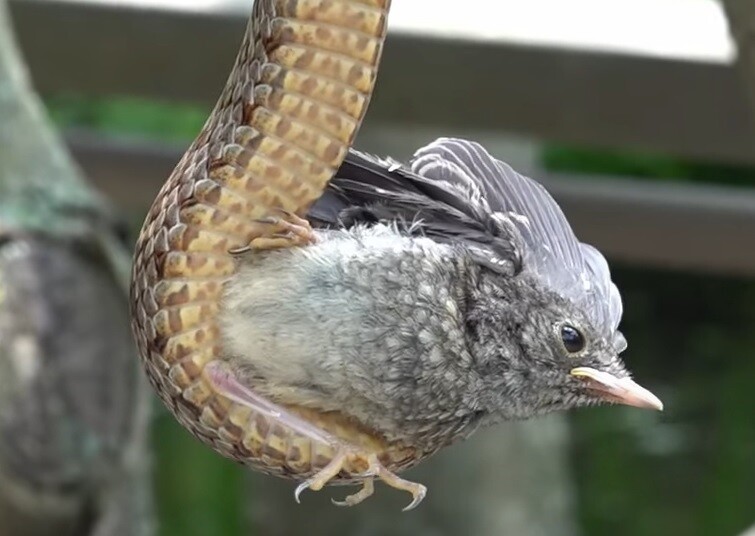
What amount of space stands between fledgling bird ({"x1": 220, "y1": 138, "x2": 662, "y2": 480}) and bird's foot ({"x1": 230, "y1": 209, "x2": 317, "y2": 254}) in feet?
0.03

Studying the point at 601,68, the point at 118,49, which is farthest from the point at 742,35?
the point at 118,49

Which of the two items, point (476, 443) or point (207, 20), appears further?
point (476, 443)

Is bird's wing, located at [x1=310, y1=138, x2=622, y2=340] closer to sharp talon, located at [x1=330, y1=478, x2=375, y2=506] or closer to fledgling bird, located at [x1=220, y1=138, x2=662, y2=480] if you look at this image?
fledgling bird, located at [x1=220, y1=138, x2=662, y2=480]

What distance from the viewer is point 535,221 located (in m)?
0.89

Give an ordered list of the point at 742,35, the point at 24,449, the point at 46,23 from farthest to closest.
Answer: the point at 46,23 < the point at 24,449 < the point at 742,35

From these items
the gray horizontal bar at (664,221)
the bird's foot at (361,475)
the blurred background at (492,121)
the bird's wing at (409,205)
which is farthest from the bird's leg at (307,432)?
the gray horizontal bar at (664,221)

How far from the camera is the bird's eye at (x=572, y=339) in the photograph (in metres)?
→ 0.82

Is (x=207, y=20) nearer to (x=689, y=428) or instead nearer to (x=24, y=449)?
(x=24, y=449)

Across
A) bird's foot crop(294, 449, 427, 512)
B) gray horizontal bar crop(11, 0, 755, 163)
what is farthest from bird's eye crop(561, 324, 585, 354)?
gray horizontal bar crop(11, 0, 755, 163)

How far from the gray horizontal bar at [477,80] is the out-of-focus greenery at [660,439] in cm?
128

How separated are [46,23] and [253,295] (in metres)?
1.44

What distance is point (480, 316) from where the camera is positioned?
0.83 metres

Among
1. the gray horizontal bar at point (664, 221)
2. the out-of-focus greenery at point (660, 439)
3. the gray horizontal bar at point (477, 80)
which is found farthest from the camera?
the out-of-focus greenery at point (660, 439)

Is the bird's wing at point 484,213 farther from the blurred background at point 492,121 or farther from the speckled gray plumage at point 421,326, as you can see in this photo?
the blurred background at point 492,121
